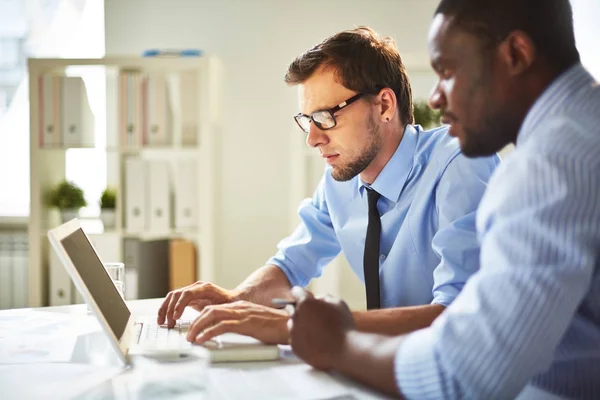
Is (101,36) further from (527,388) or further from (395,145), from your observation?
(527,388)

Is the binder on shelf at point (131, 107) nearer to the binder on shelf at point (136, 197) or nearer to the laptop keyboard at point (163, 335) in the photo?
the binder on shelf at point (136, 197)

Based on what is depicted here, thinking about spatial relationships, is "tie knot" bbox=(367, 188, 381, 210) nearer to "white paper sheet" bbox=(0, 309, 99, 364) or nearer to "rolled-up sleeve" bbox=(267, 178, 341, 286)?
"rolled-up sleeve" bbox=(267, 178, 341, 286)

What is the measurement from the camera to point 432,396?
0.88 metres

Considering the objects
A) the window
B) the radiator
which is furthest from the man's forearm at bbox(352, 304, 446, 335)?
Result: the radiator

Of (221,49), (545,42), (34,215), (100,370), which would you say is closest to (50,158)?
(34,215)

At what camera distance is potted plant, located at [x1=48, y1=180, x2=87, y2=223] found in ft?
11.6

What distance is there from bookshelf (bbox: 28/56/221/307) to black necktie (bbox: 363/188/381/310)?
72.5 inches

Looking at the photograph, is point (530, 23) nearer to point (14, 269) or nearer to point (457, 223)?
point (457, 223)

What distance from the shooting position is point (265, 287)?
179 cm

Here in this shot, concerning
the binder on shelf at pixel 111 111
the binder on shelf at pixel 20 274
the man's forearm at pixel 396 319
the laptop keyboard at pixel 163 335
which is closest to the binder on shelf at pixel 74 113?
the binder on shelf at pixel 111 111

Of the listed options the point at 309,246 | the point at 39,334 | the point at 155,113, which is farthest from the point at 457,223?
the point at 155,113

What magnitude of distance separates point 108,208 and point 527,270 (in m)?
3.04

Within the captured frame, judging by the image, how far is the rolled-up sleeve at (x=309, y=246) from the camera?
1913mm

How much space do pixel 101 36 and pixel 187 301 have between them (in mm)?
3093
